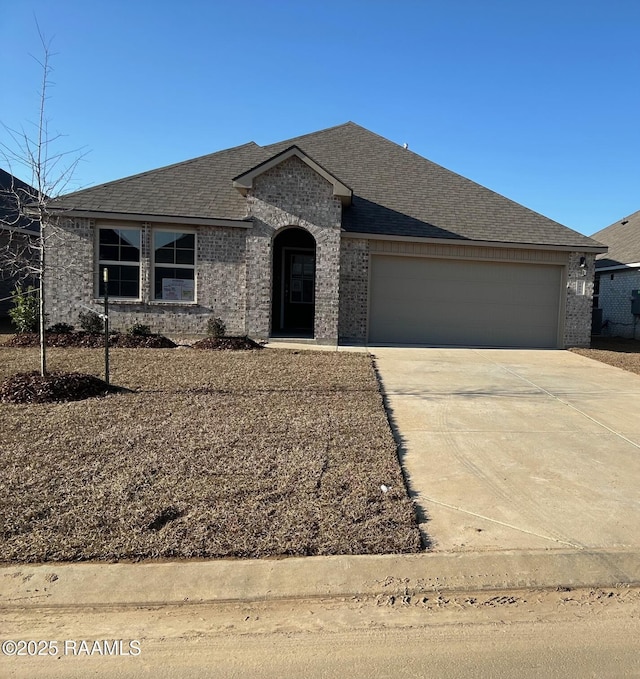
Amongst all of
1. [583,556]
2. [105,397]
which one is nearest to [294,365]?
[105,397]

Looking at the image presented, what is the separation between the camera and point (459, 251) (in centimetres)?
1471

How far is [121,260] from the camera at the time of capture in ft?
44.8

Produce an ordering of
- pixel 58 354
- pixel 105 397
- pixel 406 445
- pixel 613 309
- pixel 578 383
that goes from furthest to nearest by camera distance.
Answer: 1. pixel 613 309
2. pixel 58 354
3. pixel 578 383
4. pixel 105 397
5. pixel 406 445

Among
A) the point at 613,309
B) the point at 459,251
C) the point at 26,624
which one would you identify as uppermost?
the point at 459,251

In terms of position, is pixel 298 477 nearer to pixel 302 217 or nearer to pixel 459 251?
pixel 302 217

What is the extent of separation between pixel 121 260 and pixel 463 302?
9848mm

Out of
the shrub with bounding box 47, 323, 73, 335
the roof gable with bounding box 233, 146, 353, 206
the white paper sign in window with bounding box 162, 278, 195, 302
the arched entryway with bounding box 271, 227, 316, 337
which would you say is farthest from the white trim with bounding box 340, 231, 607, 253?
the shrub with bounding box 47, 323, 73, 335

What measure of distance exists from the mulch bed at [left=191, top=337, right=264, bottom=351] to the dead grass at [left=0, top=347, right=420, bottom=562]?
12.8 ft

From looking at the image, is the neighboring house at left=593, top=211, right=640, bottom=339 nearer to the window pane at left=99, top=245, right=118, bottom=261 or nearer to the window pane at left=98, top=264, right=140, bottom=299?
the window pane at left=98, top=264, right=140, bottom=299

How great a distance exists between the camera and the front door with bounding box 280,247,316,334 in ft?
55.6

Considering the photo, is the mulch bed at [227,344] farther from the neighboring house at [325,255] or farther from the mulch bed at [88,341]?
the neighboring house at [325,255]

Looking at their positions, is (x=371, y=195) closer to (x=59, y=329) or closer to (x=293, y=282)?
(x=293, y=282)

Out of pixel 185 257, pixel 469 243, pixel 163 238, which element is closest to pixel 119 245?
pixel 163 238

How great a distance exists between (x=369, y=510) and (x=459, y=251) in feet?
39.4
